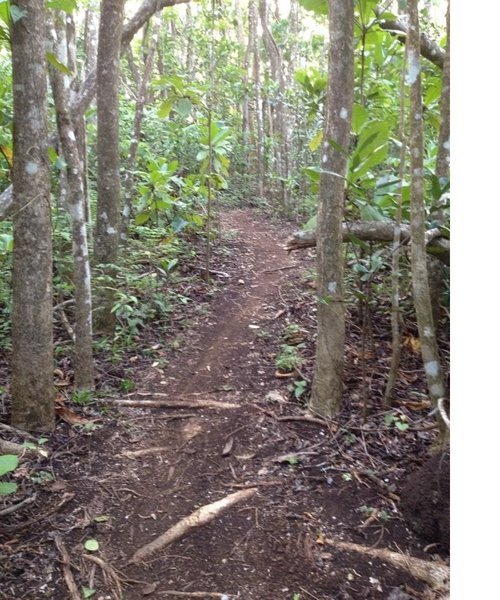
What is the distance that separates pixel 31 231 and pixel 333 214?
233 cm

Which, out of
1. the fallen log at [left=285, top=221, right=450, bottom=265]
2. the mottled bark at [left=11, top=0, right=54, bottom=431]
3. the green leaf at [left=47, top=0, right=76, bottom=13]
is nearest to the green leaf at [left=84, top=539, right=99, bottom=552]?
the mottled bark at [left=11, top=0, right=54, bottom=431]

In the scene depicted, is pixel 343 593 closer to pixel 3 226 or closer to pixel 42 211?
pixel 42 211

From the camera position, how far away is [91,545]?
9.96 ft

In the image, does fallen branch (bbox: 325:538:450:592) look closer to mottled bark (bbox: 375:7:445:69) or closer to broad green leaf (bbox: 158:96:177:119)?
mottled bark (bbox: 375:7:445:69)

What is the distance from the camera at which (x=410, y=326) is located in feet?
17.9

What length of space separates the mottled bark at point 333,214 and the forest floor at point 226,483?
0.30 m

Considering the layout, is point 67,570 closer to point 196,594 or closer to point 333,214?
point 196,594

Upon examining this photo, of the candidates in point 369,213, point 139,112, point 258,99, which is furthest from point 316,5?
point 258,99

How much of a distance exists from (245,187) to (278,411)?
491 inches

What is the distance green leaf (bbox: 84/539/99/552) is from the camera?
3.01 meters

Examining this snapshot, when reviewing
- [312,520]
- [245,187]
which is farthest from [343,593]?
[245,187]

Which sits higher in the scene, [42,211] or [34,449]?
[42,211]
